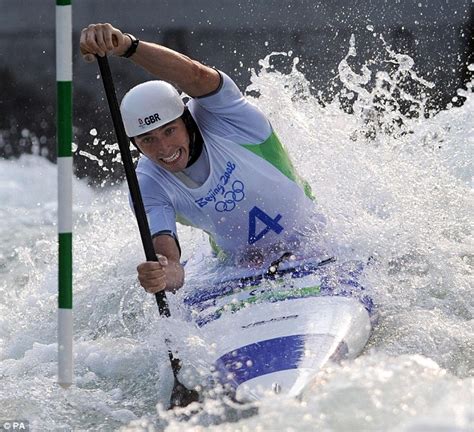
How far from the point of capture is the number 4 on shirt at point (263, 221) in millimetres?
3990

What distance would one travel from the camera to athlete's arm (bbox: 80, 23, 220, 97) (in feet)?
11.1

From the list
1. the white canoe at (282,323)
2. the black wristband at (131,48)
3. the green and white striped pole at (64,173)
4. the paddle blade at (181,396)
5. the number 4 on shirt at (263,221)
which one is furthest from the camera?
the number 4 on shirt at (263,221)

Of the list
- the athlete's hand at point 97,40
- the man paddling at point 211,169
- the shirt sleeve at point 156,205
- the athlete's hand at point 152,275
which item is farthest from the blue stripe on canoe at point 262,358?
the athlete's hand at point 97,40

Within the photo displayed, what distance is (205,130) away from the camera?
13.1 feet

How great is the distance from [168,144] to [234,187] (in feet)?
1.05

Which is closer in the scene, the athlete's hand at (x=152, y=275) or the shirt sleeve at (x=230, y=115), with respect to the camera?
the athlete's hand at (x=152, y=275)

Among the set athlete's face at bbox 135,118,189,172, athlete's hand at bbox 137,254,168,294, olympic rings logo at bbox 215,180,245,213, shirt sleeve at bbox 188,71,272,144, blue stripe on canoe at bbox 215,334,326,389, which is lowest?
blue stripe on canoe at bbox 215,334,326,389

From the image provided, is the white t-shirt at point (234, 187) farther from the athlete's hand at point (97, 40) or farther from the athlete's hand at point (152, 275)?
the athlete's hand at point (97, 40)

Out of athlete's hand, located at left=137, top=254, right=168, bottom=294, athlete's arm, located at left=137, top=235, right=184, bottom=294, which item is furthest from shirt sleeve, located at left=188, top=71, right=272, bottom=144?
athlete's hand, located at left=137, top=254, right=168, bottom=294

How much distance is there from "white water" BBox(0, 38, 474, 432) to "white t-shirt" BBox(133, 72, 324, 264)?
0.22 metres

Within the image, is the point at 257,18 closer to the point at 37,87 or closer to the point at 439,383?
the point at 37,87

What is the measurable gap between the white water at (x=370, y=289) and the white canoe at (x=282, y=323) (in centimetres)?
10

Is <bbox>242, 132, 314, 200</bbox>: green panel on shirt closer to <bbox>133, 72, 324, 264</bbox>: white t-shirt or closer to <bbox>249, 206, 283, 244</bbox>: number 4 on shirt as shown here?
<bbox>133, 72, 324, 264</bbox>: white t-shirt

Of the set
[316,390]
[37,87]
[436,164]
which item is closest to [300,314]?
[316,390]
